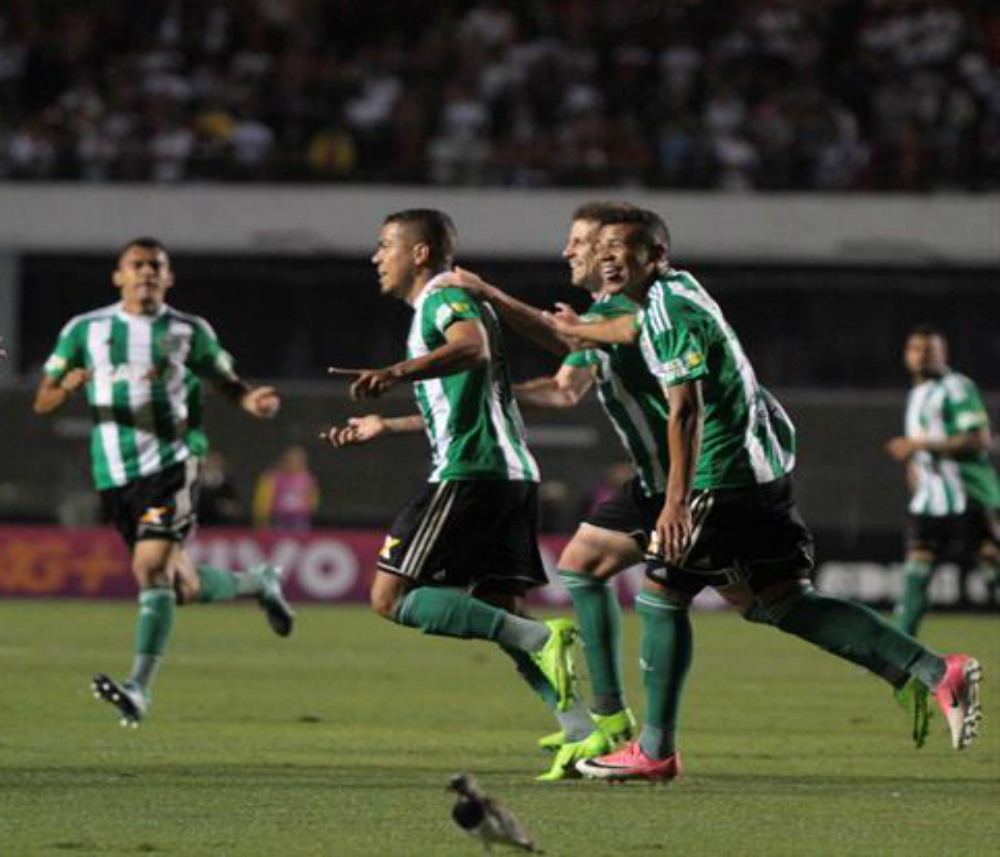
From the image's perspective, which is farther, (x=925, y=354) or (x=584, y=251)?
(x=925, y=354)

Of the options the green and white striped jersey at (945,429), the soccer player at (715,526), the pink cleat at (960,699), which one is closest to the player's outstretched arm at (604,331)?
the soccer player at (715,526)

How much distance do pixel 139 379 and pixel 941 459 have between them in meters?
6.92

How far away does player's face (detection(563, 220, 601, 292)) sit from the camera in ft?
27.9

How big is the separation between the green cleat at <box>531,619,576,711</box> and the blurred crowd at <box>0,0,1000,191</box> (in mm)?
19557

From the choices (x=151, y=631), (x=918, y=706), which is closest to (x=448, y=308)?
(x=918, y=706)

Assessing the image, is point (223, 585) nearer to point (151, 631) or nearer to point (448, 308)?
point (151, 631)

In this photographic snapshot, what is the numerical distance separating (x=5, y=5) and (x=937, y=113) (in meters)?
11.2

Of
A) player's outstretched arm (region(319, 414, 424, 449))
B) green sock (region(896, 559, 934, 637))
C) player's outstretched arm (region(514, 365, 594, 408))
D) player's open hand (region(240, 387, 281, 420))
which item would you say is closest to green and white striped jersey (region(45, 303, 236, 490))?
player's open hand (region(240, 387, 281, 420))

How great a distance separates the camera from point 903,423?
2547cm

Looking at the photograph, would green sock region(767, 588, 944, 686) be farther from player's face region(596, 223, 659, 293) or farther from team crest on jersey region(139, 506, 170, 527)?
team crest on jersey region(139, 506, 170, 527)

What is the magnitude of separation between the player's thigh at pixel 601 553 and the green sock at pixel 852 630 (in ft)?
3.18

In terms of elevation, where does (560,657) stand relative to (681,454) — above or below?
below

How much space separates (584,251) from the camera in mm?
8594

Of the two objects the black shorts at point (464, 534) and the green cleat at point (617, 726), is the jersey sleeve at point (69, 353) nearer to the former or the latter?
the black shorts at point (464, 534)
